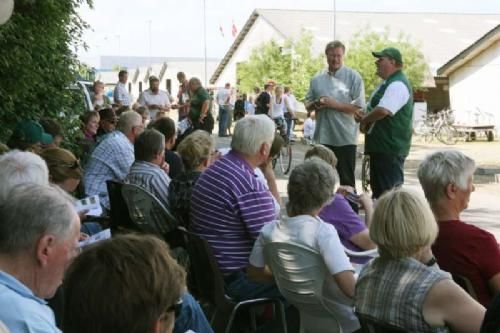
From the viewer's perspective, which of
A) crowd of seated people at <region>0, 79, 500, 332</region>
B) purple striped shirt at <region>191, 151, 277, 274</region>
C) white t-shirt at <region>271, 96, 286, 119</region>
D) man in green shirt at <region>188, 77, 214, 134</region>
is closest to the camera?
crowd of seated people at <region>0, 79, 500, 332</region>

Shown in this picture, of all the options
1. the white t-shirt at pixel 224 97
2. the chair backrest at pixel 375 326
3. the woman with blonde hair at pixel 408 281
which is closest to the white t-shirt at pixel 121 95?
the white t-shirt at pixel 224 97

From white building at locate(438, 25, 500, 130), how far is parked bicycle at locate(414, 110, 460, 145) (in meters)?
2.80

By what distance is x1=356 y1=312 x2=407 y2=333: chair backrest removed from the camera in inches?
123

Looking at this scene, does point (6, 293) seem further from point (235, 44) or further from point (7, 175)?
point (235, 44)

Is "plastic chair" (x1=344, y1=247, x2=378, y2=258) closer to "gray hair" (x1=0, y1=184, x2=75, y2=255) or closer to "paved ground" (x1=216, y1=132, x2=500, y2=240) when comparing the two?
"paved ground" (x1=216, y1=132, x2=500, y2=240)

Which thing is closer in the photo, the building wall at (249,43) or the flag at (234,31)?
the building wall at (249,43)

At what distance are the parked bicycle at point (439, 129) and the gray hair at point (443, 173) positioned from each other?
90.2ft

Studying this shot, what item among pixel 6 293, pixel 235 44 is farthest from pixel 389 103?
pixel 235 44

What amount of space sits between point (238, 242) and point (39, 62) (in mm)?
5301

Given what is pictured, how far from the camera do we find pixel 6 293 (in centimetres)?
266

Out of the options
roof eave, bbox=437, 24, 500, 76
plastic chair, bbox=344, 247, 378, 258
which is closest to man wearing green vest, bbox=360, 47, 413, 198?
plastic chair, bbox=344, 247, 378, 258

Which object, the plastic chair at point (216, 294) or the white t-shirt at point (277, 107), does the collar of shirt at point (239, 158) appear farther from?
the white t-shirt at point (277, 107)

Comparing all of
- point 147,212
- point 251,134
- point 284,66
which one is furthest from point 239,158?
point 284,66

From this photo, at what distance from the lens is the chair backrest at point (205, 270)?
4629 mm
